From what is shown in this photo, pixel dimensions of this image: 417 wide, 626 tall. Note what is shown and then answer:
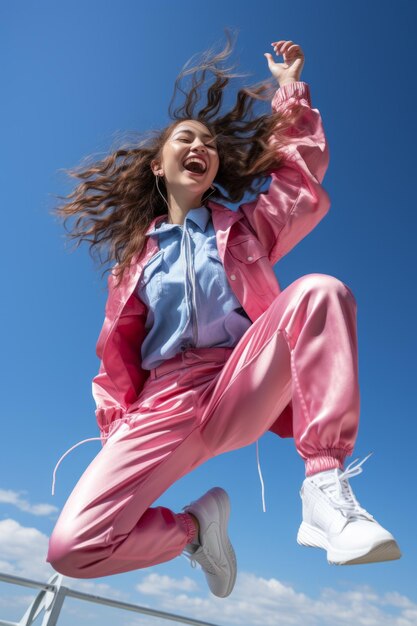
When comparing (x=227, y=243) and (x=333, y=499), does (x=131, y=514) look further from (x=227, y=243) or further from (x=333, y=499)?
(x=227, y=243)

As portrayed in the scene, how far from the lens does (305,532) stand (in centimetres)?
188

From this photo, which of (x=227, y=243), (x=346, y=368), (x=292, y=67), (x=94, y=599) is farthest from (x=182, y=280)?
(x=94, y=599)

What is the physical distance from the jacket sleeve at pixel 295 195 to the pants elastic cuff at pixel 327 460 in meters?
1.18

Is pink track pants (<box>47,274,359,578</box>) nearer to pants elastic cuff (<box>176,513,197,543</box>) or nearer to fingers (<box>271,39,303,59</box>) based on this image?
pants elastic cuff (<box>176,513,197,543</box>)

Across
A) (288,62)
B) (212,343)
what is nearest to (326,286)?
(212,343)

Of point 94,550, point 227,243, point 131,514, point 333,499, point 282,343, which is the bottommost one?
point 94,550

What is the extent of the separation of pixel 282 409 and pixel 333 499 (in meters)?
0.70

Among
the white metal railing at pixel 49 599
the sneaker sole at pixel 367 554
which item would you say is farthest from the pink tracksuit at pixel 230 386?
the white metal railing at pixel 49 599

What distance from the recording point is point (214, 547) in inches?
97.9

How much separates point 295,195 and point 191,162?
620mm

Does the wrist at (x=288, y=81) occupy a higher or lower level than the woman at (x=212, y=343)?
higher

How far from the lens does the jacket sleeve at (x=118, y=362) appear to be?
2779 millimetres

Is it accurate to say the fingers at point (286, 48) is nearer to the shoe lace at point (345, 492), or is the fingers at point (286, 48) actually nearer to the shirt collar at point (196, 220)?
the shirt collar at point (196, 220)

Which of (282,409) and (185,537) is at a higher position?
(282,409)
